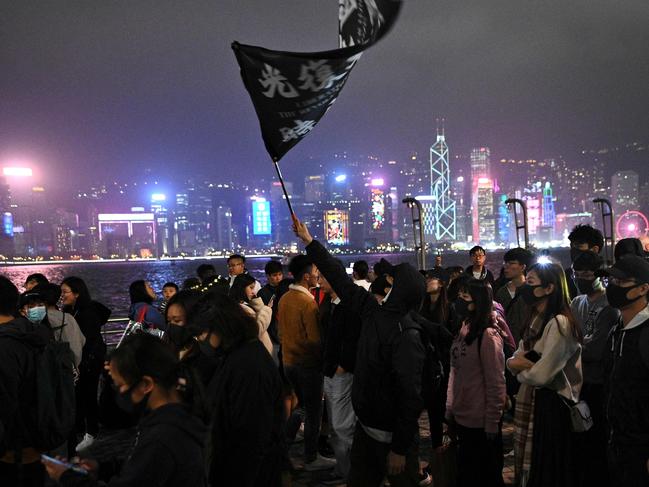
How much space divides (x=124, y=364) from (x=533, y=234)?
164m

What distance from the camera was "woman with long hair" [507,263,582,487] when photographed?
4.01 meters

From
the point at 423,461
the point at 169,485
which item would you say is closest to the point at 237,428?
the point at 169,485

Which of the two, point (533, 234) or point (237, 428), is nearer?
point (237, 428)

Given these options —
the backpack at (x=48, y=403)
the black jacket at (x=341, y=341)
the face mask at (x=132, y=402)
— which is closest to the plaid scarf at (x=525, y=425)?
the black jacket at (x=341, y=341)

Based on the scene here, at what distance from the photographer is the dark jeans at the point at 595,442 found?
444 centimetres

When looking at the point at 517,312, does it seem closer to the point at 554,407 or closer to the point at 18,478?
the point at 554,407

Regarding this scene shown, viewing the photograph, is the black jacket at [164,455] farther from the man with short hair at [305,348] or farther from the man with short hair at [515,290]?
the man with short hair at [515,290]

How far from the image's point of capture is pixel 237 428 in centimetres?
304

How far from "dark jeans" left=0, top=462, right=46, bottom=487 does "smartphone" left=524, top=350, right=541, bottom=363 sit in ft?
10.8

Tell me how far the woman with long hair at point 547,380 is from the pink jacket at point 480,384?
15 cm

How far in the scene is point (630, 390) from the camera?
11.1 feet

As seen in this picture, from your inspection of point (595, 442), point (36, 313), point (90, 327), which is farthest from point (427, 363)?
point (90, 327)

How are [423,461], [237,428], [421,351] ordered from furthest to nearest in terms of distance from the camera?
[423,461], [421,351], [237,428]

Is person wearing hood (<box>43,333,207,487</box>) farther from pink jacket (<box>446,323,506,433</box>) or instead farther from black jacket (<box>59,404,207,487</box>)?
pink jacket (<box>446,323,506,433</box>)
